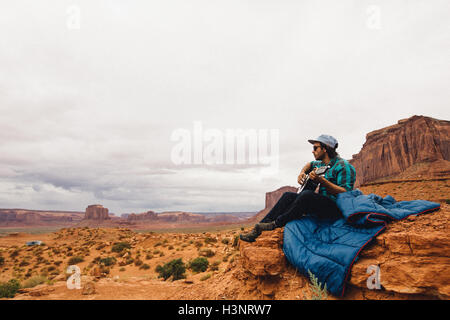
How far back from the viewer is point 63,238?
3384 cm

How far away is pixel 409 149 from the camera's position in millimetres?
63156

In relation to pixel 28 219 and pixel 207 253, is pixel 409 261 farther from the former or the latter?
pixel 28 219

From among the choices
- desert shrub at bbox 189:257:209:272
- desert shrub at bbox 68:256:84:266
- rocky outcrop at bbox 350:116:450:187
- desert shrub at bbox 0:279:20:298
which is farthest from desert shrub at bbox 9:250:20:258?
rocky outcrop at bbox 350:116:450:187

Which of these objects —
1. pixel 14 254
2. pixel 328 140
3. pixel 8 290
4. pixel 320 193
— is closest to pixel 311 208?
pixel 320 193

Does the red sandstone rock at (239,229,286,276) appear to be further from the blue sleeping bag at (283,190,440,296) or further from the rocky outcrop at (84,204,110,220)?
the rocky outcrop at (84,204,110,220)

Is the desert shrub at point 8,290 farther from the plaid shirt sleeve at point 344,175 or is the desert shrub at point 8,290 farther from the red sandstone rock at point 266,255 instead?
the plaid shirt sleeve at point 344,175

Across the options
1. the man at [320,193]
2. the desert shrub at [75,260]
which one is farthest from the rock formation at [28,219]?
the man at [320,193]

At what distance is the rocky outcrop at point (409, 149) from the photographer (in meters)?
55.8

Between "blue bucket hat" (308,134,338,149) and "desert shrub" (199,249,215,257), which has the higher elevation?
"blue bucket hat" (308,134,338,149)

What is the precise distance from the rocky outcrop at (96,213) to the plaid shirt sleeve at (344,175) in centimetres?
14153

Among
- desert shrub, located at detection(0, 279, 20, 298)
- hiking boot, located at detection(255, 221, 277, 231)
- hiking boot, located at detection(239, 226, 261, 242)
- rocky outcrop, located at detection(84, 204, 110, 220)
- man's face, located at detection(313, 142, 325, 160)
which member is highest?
man's face, located at detection(313, 142, 325, 160)

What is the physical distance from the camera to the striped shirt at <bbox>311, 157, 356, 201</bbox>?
12.9 ft
